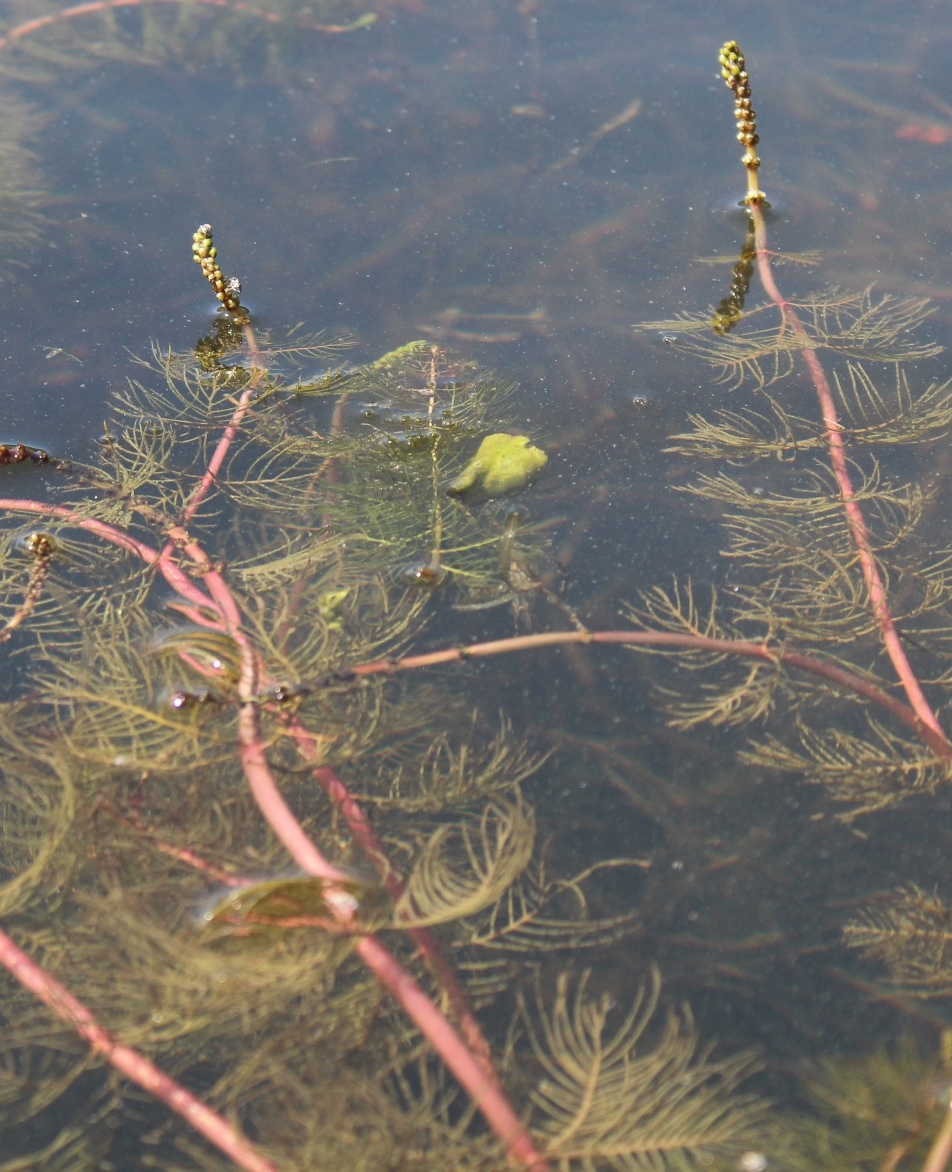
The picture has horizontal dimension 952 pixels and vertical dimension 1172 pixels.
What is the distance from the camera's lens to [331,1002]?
1851mm

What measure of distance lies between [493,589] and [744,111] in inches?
65.8

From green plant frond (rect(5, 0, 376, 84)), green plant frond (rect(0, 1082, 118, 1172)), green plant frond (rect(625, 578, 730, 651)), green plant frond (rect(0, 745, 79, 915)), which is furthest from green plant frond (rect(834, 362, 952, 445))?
green plant frond (rect(5, 0, 376, 84))

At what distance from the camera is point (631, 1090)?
1.81 metres

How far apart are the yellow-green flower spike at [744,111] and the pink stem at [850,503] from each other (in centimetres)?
11

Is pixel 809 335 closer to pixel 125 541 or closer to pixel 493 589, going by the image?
pixel 493 589

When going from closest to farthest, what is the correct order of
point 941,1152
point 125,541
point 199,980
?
point 941,1152 → point 199,980 → point 125,541

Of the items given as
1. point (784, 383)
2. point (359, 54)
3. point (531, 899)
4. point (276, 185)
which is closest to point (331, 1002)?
point (531, 899)

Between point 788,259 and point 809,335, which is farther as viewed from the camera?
point 788,259

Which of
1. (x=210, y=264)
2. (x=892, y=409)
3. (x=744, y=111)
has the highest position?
(x=744, y=111)

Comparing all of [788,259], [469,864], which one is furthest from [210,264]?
[469,864]

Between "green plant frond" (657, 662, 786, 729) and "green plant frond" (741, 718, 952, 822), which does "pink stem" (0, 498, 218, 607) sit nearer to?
"green plant frond" (657, 662, 786, 729)

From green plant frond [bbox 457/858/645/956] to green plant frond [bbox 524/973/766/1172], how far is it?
8 centimetres

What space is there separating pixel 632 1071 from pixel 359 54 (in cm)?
370

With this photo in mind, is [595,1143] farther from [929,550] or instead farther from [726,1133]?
[929,550]
